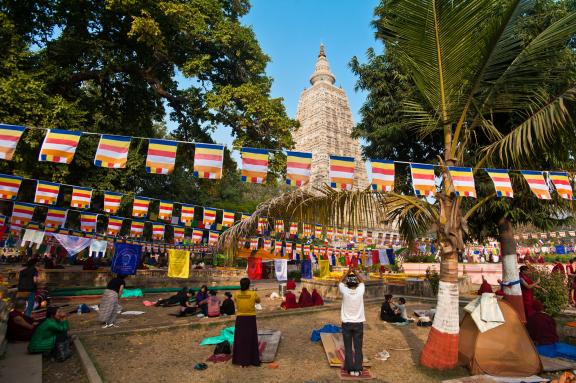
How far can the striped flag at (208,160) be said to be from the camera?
8.55 metres

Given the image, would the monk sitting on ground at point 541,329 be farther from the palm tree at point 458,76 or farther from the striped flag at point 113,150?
the striped flag at point 113,150

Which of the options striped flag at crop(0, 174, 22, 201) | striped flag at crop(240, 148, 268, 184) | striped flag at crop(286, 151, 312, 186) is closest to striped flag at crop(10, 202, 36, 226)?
striped flag at crop(0, 174, 22, 201)

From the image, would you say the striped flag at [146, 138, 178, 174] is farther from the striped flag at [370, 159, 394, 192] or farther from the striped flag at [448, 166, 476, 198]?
the striped flag at [448, 166, 476, 198]

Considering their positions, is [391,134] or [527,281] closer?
[527,281]

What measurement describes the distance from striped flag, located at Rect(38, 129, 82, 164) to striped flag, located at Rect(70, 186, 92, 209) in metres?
4.85

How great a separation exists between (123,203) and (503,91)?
14629 mm

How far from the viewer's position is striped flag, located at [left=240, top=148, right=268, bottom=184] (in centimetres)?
854

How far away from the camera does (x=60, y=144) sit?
8195 millimetres

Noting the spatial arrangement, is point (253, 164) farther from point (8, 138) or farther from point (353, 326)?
point (8, 138)

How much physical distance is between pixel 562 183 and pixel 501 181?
2.27 m

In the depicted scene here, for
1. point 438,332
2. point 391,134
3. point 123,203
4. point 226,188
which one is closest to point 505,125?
point 391,134

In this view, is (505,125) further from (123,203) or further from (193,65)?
(123,203)

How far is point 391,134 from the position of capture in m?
13.4

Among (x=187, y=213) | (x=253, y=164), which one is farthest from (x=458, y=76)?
(x=187, y=213)
